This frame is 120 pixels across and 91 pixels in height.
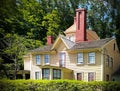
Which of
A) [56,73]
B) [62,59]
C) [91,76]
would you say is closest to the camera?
[91,76]

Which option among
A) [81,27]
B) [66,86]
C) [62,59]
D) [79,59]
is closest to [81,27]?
[81,27]

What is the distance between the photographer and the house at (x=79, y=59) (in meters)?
38.2

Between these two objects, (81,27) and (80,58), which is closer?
(80,58)

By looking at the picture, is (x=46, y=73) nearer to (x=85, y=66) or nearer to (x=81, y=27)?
(x=85, y=66)

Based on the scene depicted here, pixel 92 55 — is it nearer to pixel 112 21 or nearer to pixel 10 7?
pixel 112 21

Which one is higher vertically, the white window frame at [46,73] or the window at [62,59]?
the window at [62,59]

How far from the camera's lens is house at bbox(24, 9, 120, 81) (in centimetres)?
3819

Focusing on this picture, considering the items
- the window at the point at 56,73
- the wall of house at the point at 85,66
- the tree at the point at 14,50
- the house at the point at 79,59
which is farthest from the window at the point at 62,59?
the tree at the point at 14,50

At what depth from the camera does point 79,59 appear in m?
39.8

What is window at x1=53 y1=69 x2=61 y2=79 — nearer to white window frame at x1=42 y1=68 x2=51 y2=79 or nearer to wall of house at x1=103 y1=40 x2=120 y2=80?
white window frame at x1=42 y1=68 x2=51 y2=79

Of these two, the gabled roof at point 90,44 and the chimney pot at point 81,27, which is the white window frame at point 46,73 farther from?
the chimney pot at point 81,27

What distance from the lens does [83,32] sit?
41.6 metres

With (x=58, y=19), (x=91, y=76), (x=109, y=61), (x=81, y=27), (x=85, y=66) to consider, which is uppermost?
(x=58, y=19)

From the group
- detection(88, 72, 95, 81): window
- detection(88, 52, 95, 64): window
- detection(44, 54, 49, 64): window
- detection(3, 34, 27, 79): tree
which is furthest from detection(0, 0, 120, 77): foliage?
detection(88, 72, 95, 81): window
